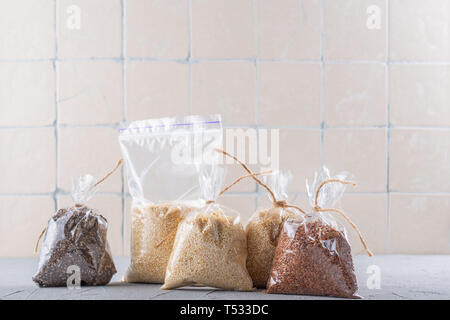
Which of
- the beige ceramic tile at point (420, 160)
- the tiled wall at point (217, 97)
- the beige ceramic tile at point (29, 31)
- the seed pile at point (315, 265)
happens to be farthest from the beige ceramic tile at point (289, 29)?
the seed pile at point (315, 265)

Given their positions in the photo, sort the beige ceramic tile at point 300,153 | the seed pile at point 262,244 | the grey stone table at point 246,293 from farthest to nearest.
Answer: the beige ceramic tile at point 300,153
the seed pile at point 262,244
the grey stone table at point 246,293

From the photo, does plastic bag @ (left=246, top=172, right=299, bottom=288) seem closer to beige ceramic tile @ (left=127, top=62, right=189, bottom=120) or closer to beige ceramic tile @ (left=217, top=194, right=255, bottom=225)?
beige ceramic tile @ (left=217, top=194, right=255, bottom=225)

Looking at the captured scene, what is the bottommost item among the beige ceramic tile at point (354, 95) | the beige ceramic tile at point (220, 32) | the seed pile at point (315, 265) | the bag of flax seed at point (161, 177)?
the seed pile at point (315, 265)

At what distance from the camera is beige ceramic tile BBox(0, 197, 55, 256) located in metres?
1.48

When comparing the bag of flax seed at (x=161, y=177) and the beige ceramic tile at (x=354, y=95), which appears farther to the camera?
the beige ceramic tile at (x=354, y=95)

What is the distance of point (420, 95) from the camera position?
4.96 ft

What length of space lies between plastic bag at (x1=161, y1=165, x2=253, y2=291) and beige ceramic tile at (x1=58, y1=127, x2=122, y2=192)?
21.7 inches

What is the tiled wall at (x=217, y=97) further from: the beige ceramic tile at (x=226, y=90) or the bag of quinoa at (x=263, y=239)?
the bag of quinoa at (x=263, y=239)

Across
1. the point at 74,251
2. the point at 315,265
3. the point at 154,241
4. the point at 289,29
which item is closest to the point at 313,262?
the point at 315,265

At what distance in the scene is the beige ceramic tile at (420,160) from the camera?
1.49 m

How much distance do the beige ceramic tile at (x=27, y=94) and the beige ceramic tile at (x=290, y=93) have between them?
60 cm

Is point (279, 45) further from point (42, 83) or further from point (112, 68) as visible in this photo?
point (42, 83)

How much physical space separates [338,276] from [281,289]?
0.33 ft

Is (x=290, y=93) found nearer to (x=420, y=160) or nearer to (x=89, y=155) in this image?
(x=420, y=160)
